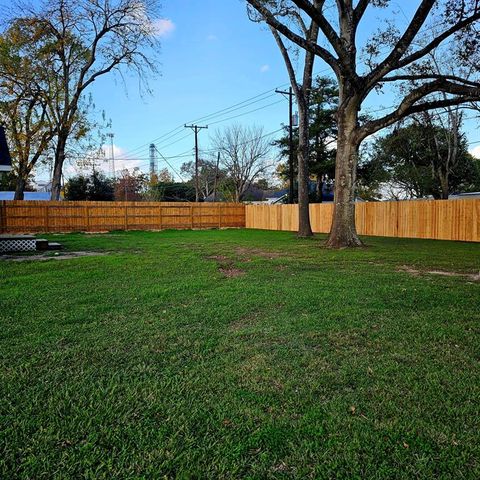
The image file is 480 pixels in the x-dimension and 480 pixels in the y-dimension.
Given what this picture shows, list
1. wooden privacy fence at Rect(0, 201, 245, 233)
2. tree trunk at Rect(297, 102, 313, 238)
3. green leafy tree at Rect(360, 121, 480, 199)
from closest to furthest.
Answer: tree trunk at Rect(297, 102, 313, 238)
wooden privacy fence at Rect(0, 201, 245, 233)
green leafy tree at Rect(360, 121, 480, 199)

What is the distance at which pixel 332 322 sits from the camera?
3756mm

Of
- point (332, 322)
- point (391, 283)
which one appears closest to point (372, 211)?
point (391, 283)

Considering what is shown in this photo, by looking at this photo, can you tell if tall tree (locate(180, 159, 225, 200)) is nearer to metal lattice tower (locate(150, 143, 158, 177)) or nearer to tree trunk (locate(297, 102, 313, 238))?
metal lattice tower (locate(150, 143, 158, 177))

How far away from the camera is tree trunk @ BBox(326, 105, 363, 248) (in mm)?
10641

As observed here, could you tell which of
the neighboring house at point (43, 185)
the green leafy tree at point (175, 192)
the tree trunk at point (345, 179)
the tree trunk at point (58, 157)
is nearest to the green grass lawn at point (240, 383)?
the tree trunk at point (345, 179)

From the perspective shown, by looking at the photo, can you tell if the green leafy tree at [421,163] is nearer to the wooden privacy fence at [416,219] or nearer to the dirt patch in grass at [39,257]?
the wooden privacy fence at [416,219]

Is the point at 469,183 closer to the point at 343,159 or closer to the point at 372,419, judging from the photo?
the point at 343,159

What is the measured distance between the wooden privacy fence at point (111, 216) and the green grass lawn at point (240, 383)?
54.2ft

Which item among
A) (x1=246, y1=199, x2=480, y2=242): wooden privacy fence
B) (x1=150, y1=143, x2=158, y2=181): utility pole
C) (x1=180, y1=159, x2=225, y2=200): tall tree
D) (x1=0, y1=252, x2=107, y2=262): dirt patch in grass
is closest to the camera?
(x1=0, y1=252, x2=107, y2=262): dirt patch in grass

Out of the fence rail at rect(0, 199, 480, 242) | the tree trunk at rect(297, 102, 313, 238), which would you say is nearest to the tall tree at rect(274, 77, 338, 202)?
the fence rail at rect(0, 199, 480, 242)

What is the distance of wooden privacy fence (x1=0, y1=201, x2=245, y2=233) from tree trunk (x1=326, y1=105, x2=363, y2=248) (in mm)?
13978

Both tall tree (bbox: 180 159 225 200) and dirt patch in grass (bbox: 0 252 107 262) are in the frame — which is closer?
dirt patch in grass (bbox: 0 252 107 262)

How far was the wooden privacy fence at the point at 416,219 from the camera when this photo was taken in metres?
13.5

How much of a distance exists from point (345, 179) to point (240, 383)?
9167mm
